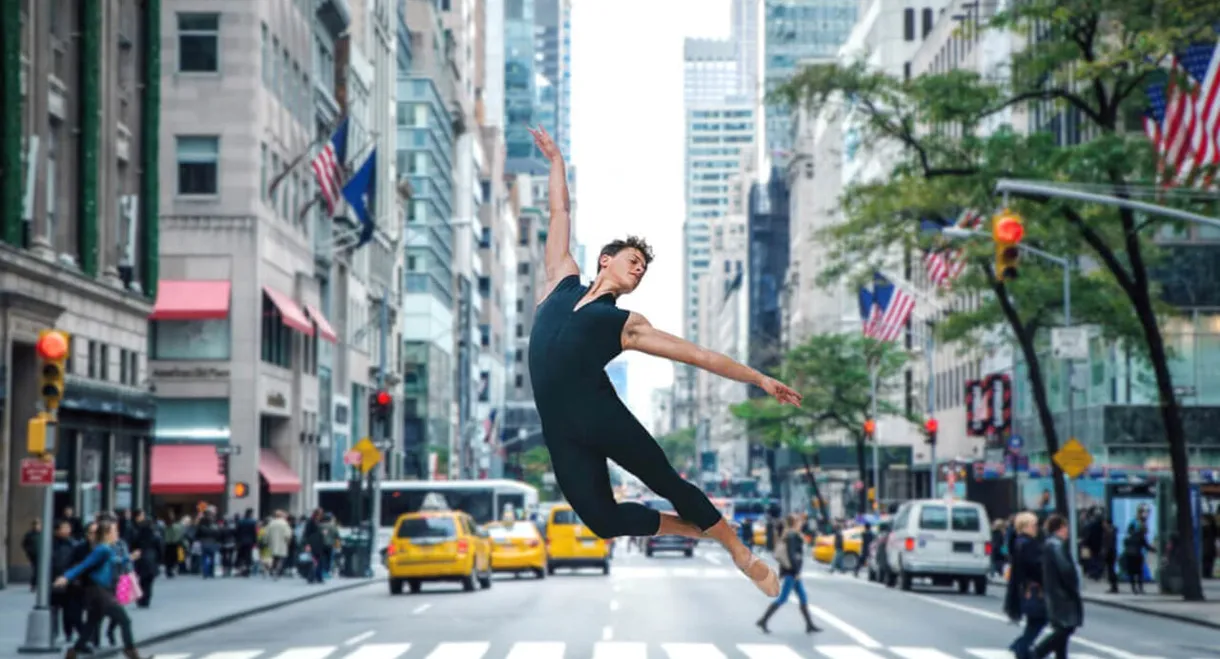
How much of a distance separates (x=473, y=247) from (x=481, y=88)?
3224 centimetres

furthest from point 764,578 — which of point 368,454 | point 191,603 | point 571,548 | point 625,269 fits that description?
point 571,548

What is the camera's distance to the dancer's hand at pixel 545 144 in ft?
16.0

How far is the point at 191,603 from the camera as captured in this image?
42.8m

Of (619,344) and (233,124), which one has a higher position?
(233,124)

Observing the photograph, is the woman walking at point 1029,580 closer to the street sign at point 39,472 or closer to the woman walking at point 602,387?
the street sign at point 39,472

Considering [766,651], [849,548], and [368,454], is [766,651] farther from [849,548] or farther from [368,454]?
[849,548]

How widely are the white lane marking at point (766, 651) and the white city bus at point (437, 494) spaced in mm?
52677

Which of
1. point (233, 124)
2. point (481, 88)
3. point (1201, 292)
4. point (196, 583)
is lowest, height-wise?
point (196, 583)

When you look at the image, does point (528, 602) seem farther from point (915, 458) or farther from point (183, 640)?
point (915, 458)

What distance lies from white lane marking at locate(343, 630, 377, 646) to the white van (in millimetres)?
20848

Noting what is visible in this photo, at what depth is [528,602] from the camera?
44594mm

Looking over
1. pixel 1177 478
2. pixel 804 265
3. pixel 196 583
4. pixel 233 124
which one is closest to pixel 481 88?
pixel 804 265

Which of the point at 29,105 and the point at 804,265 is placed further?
the point at 804,265

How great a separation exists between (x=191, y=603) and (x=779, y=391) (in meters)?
40.1
